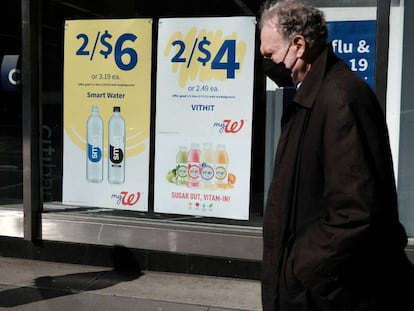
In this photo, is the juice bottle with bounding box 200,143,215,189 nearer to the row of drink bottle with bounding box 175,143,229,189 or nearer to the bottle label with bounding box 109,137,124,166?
the row of drink bottle with bounding box 175,143,229,189

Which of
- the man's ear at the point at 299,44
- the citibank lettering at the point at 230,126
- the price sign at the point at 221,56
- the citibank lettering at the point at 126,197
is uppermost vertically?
the price sign at the point at 221,56

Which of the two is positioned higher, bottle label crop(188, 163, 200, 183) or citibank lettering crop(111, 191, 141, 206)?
bottle label crop(188, 163, 200, 183)

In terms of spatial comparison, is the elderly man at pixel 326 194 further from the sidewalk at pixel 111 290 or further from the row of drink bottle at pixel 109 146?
the row of drink bottle at pixel 109 146

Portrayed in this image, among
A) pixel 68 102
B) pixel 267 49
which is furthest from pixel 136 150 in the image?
pixel 267 49

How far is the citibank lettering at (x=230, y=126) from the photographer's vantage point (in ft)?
14.9

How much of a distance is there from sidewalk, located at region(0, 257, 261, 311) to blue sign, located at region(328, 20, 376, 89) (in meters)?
1.88

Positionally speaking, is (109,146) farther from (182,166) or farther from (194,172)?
(194,172)

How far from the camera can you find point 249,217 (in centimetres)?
462

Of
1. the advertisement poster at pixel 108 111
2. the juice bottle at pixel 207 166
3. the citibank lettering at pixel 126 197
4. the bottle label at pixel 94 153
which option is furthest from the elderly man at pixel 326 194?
the bottle label at pixel 94 153

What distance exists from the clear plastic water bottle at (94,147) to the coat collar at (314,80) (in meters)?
3.25

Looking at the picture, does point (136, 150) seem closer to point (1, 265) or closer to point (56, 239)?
point (56, 239)

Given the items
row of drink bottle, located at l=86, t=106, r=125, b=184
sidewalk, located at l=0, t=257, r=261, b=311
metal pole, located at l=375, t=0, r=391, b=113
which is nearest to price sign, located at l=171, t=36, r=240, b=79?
row of drink bottle, located at l=86, t=106, r=125, b=184

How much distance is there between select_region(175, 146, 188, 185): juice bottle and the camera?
469 cm

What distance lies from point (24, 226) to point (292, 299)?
371 centimetres
